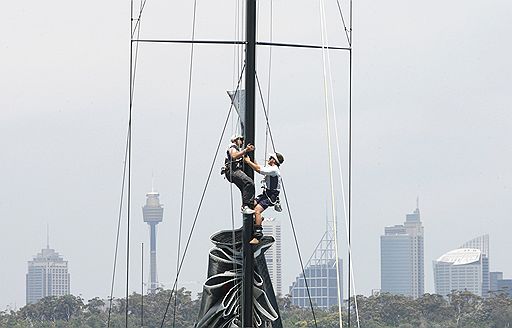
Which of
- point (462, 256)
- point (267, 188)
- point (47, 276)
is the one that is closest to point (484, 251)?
point (462, 256)

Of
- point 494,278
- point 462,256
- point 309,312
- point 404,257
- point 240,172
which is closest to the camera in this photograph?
point 240,172

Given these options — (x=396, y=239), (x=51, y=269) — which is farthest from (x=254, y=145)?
(x=396, y=239)

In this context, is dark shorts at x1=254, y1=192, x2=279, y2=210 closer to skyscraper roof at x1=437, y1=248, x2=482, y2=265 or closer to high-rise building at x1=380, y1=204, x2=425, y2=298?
high-rise building at x1=380, y1=204, x2=425, y2=298

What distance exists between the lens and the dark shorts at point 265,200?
16328mm

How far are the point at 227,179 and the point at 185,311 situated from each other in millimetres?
32791

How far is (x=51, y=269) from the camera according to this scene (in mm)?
86312

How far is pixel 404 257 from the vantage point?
101 meters

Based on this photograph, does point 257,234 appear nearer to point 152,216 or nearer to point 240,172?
point 240,172

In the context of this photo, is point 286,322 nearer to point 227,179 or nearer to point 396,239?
point 227,179

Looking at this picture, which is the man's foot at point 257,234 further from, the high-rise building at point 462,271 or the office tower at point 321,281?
the high-rise building at point 462,271

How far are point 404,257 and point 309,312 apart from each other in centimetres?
5024

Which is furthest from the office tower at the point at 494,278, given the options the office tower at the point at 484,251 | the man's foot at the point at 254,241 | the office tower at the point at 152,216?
the man's foot at the point at 254,241

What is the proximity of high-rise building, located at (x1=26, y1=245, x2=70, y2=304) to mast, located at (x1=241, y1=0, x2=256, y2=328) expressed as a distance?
5669 centimetres

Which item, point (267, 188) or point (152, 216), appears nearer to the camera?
point (267, 188)
